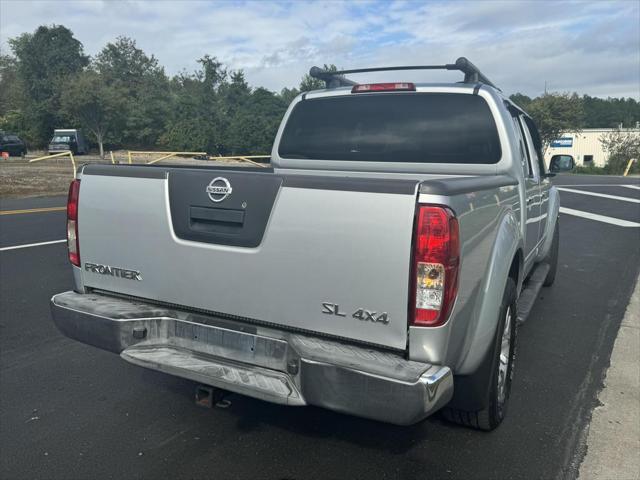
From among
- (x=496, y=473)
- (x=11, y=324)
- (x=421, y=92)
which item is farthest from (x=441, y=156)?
(x=11, y=324)

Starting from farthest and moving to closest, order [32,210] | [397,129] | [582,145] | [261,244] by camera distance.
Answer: [582,145], [32,210], [397,129], [261,244]

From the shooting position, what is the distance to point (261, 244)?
2.64 meters

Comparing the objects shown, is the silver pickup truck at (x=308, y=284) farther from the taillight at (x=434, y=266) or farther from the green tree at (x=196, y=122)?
the green tree at (x=196, y=122)

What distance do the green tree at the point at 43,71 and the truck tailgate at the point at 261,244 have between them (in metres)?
54.8

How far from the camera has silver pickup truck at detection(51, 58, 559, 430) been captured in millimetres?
2352

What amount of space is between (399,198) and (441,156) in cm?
192

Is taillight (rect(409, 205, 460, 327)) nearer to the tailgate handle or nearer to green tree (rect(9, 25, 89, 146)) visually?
the tailgate handle

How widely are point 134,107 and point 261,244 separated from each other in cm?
5781

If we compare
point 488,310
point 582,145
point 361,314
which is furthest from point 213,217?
point 582,145

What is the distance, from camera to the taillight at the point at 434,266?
7.57 feet

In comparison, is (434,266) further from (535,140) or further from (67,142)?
(67,142)

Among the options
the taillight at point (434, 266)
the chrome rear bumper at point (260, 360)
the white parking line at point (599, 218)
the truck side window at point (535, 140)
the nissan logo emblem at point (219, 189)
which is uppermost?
the truck side window at point (535, 140)

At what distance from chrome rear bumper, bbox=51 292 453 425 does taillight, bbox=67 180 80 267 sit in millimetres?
234

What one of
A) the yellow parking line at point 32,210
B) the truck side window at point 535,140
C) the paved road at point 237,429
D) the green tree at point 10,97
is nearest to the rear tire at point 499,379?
the paved road at point 237,429
